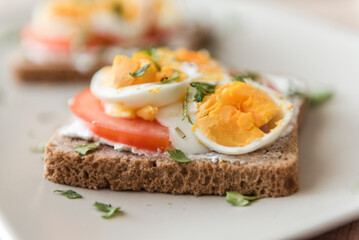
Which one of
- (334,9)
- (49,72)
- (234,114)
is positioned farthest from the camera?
(334,9)

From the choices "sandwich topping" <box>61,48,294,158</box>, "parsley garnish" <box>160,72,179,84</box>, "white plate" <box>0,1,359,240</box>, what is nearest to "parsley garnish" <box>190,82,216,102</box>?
"sandwich topping" <box>61,48,294,158</box>

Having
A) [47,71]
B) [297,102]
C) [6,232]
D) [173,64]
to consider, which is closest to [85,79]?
[47,71]

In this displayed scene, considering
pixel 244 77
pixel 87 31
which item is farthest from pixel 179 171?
pixel 87 31

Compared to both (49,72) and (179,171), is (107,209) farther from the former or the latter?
(49,72)

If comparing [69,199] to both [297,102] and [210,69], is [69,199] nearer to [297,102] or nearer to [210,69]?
[210,69]

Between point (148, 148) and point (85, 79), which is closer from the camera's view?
point (148, 148)
